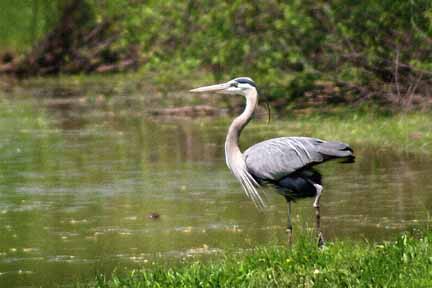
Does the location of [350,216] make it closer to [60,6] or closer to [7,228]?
[7,228]

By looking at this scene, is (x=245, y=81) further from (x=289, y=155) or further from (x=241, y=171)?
(x=289, y=155)

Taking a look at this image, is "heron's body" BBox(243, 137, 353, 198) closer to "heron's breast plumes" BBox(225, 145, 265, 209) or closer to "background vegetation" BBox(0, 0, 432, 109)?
"heron's breast plumes" BBox(225, 145, 265, 209)

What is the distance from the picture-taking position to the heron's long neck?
35.7ft

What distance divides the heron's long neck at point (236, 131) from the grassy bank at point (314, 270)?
6.81ft

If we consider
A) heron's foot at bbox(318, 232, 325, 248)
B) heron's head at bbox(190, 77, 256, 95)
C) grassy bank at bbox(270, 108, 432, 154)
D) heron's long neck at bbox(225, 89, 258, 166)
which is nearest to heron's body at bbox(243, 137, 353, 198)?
heron's long neck at bbox(225, 89, 258, 166)

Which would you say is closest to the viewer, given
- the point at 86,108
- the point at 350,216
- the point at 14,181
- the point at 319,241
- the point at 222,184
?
the point at 319,241

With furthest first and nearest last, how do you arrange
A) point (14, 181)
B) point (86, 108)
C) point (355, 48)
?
1. point (86, 108)
2. point (355, 48)
3. point (14, 181)

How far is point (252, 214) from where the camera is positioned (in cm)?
1244

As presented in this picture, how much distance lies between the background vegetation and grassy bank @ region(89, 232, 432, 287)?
960 cm

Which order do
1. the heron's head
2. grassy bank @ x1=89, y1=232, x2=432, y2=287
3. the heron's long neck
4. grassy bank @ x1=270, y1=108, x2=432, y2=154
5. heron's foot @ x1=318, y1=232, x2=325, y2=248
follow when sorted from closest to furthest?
grassy bank @ x1=89, y1=232, x2=432, y2=287
heron's foot @ x1=318, y1=232, x2=325, y2=248
the heron's long neck
the heron's head
grassy bank @ x1=270, y1=108, x2=432, y2=154

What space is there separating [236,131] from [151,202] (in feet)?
8.83

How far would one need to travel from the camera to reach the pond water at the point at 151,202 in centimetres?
1072

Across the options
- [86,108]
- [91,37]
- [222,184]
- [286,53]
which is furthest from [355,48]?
[91,37]

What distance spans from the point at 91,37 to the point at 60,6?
138 centimetres
